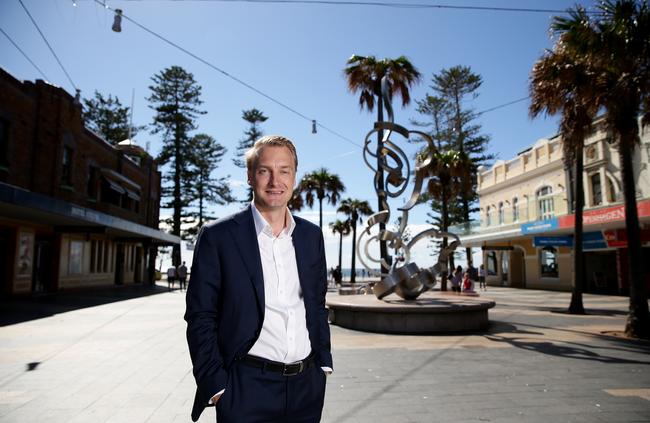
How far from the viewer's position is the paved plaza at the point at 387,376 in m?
4.32

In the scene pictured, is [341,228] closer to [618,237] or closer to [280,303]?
[618,237]

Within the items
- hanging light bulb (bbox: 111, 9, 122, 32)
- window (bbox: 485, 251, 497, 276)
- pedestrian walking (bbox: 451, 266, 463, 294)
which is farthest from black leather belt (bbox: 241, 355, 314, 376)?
window (bbox: 485, 251, 497, 276)

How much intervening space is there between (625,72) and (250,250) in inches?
406

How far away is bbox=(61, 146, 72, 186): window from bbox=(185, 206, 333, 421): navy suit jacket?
920 inches

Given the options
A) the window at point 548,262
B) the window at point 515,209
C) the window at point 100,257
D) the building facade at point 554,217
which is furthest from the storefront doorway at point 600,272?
the window at point 100,257

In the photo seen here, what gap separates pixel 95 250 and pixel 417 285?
2181cm

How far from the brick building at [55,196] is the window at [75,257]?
2.1 inches

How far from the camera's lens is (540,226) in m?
23.4

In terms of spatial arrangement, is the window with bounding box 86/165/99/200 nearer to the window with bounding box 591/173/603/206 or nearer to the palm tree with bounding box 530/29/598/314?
the palm tree with bounding box 530/29/598/314

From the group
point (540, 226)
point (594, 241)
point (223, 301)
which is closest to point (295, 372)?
point (223, 301)

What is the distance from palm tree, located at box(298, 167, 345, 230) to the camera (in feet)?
122

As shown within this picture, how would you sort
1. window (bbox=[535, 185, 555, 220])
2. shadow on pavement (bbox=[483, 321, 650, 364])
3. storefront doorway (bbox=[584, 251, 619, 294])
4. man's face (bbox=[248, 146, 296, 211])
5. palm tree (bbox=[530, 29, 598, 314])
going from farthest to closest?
1. window (bbox=[535, 185, 555, 220])
2. storefront doorway (bbox=[584, 251, 619, 294])
3. palm tree (bbox=[530, 29, 598, 314])
4. shadow on pavement (bbox=[483, 321, 650, 364])
5. man's face (bbox=[248, 146, 296, 211])

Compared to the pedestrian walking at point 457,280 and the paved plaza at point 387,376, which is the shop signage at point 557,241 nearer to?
the pedestrian walking at point 457,280

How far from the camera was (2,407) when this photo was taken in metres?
4.43
